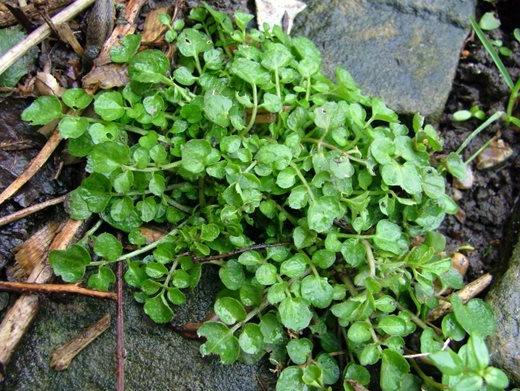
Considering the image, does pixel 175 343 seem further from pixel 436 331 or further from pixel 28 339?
pixel 436 331

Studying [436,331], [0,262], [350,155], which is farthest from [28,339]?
[436,331]

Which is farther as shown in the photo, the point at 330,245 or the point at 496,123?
the point at 496,123

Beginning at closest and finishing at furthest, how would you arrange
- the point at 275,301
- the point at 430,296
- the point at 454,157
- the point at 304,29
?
the point at 275,301 < the point at 430,296 < the point at 454,157 < the point at 304,29

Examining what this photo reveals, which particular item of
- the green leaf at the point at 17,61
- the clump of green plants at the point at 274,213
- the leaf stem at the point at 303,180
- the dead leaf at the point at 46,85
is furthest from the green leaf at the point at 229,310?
the green leaf at the point at 17,61

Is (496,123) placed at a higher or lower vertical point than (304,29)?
lower

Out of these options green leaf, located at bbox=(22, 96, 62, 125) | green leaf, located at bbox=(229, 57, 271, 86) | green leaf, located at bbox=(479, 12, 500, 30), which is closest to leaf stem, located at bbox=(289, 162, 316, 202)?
green leaf, located at bbox=(229, 57, 271, 86)

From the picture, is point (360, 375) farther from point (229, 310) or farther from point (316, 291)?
point (229, 310)
